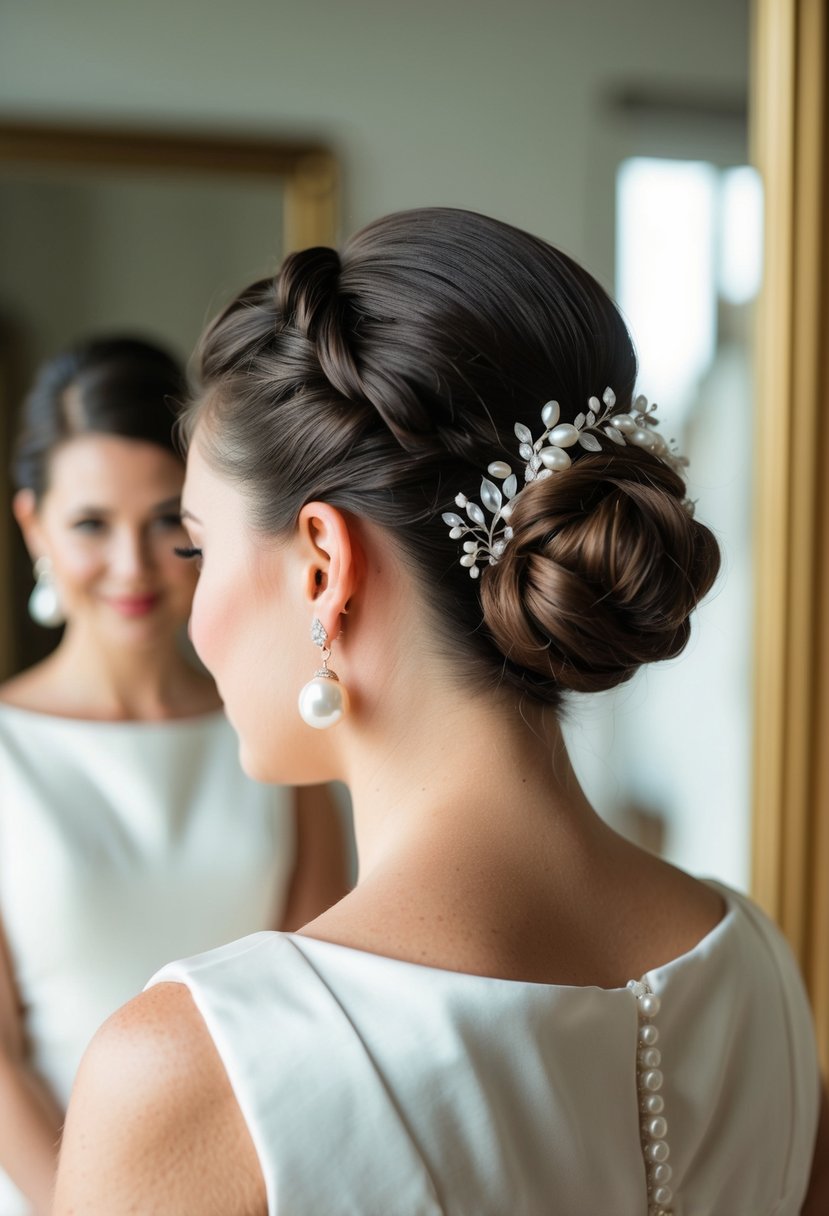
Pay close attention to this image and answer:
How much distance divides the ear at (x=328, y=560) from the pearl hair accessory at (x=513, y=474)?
64 millimetres

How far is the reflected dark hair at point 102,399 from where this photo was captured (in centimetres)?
147

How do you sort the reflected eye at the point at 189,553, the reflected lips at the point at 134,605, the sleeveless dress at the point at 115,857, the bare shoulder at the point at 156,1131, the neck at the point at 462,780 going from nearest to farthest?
the bare shoulder at the point at 156,1131 < the neck at the point at 462,780 < the reflected eye at the point at 189,553 < the sleeveless dress at the point at 115,857 < the reflected lips at the point at 134,605

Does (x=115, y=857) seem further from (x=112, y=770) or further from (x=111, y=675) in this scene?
(x=111, y=675)

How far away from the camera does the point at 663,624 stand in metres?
0.72

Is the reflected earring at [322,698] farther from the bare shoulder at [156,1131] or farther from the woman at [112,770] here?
the woman at [112,770]

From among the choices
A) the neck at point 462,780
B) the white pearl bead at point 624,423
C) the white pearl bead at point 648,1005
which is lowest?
the white pearl bead at point 648,1005

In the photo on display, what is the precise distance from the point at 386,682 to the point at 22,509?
0.97 metres

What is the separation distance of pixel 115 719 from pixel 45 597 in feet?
0.62

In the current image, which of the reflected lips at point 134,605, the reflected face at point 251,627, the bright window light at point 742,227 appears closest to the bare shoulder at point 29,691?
the reflected lips at point 134,605

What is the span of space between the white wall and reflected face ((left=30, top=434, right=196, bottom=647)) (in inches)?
19.4

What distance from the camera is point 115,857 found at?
A: 148cm

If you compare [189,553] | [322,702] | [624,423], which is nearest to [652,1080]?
[322,702]

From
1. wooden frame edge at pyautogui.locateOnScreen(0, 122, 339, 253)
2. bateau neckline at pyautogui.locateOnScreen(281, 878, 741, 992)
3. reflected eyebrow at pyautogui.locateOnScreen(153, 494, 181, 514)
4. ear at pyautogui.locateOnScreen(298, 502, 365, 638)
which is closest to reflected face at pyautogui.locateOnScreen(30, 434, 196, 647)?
reflected eyebrow at pyautogui.locateOnScreen(153, 494, 181, 514)

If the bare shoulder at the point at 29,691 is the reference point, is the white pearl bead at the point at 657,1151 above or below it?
below
